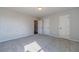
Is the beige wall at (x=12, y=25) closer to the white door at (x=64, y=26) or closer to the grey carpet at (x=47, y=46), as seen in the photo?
the grey carpet at (x=47, y=46)

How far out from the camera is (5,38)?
5.69m

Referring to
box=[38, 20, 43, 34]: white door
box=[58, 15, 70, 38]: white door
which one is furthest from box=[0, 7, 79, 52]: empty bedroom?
box=[38, 20, 43, 34]: white door

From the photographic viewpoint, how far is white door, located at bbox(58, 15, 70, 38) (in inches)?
247

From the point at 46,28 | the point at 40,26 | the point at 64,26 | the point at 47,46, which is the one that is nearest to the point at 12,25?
the point at 47,46

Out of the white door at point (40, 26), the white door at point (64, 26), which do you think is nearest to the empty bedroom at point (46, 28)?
the white door at point (64, 26)

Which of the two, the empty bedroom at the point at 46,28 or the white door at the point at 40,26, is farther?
the white door at the point at 40,26

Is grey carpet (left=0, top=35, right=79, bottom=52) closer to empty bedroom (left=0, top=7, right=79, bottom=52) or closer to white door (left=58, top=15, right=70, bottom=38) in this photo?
empty bedroom (left=0, top=7, right=79, bottom=52)

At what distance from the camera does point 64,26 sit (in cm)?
658

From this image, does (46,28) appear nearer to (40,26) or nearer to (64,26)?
(40,26)

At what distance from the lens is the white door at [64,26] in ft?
20.6

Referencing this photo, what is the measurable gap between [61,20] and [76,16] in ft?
5.04
